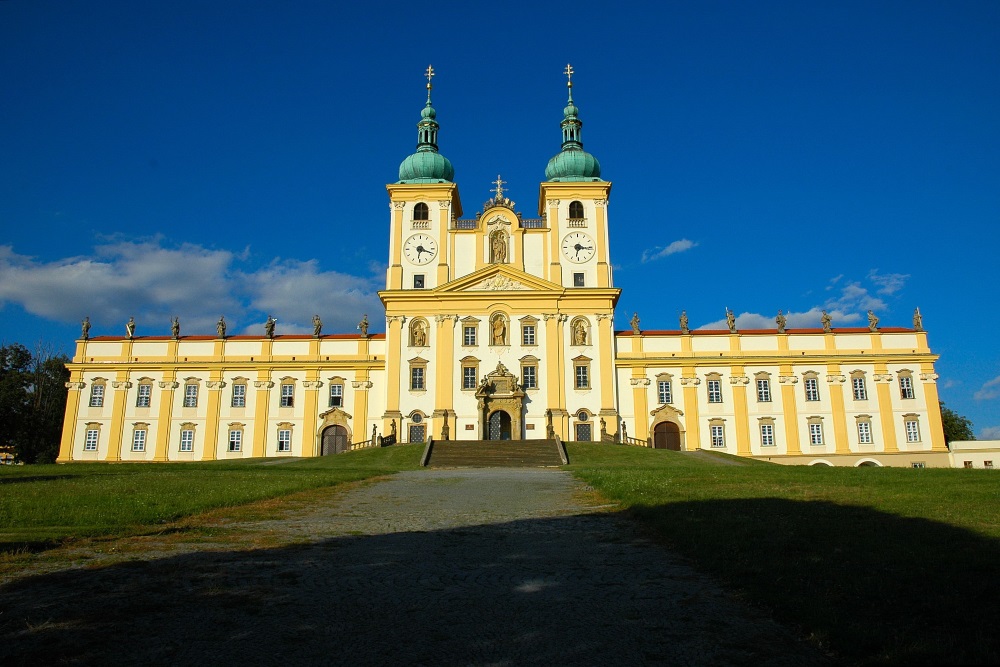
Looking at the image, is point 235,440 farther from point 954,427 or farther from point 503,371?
point 954,427

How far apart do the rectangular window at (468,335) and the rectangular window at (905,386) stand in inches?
1151

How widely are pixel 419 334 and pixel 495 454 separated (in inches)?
539

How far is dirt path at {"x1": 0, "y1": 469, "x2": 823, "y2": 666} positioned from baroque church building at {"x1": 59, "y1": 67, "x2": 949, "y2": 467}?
123 ft

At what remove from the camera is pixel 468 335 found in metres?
48.2

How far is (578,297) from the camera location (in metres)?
48.6

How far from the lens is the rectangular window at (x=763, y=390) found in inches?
1957

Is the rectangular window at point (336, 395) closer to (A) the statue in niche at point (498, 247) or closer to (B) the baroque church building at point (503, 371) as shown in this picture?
(B) the baroque church building at point (503, 371)

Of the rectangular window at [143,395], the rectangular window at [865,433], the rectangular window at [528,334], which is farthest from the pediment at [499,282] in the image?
the rectangular window at [865,433]

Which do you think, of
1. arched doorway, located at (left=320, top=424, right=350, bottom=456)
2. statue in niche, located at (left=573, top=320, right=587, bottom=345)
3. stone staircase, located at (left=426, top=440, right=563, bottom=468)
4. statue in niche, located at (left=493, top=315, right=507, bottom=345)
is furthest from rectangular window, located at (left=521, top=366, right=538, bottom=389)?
arched doorway, located at (left=320, top=424, right=350, bottom=456)

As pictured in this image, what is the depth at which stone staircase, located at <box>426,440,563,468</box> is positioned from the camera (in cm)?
3484

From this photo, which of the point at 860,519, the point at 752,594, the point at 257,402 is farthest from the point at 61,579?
the point at 257,402

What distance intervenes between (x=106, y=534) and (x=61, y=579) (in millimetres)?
2866

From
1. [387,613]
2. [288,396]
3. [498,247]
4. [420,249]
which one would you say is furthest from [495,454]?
[387,613]

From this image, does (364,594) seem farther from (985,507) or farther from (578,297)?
(578,297)
